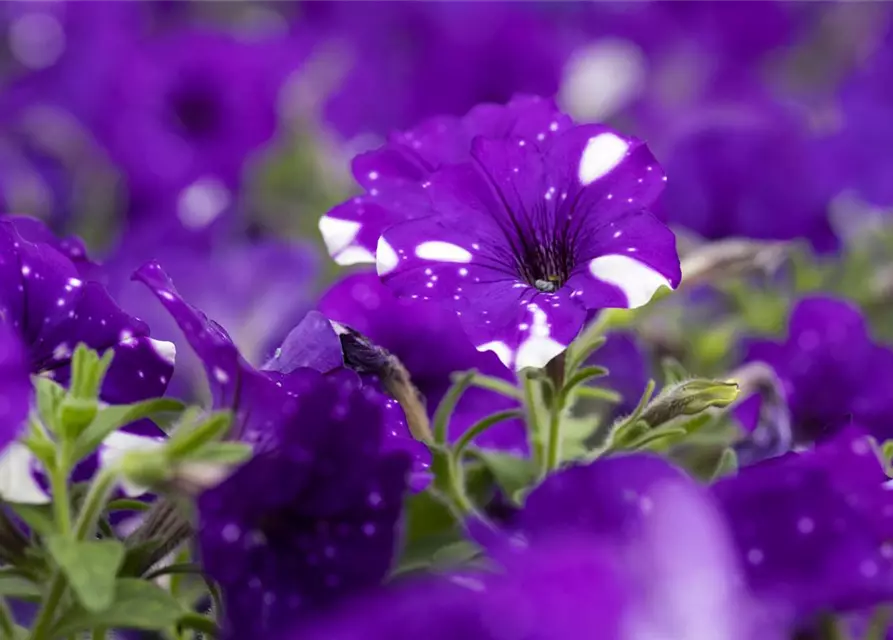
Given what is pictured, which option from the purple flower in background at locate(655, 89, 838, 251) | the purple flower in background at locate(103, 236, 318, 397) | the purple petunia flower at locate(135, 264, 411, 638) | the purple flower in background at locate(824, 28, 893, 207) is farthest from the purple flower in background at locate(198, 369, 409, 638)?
the purple flower in background at locate(824, 28, 893, 207)

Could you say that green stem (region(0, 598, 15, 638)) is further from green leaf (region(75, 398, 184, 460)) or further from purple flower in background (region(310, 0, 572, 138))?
purple flower in background (region(310, 0, 572, 138))

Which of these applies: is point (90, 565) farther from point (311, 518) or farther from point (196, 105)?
point (196, 105)

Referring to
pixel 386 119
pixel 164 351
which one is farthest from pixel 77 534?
pixel 386 119

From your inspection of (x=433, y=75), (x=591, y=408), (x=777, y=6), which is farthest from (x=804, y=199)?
(x=777, y=6)

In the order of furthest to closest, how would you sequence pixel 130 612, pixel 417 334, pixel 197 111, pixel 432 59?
pixel 432 59
pixel 197 111
pixel 417 334
pixel 130 612

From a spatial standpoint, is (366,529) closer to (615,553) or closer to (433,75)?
(615,553)
